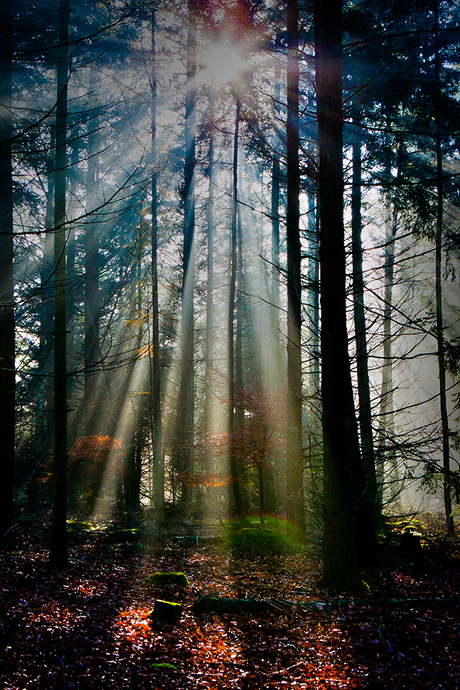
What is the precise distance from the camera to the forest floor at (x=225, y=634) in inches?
141

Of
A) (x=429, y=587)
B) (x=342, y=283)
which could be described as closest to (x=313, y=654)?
(x=429, y=587)

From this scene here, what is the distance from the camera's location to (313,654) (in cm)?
402

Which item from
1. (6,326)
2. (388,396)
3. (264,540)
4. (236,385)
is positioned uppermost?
(6,326)

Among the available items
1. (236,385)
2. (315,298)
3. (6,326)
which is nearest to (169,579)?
(6,326)

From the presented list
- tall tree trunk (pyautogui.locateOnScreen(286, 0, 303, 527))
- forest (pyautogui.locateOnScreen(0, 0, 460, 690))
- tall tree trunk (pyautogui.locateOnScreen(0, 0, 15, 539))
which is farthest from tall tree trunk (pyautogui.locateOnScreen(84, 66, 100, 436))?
tall tree trunk (pyautogui.locateOnScreen(286, 0, 303, 527))

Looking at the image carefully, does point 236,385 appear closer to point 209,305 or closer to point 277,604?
point 209,305

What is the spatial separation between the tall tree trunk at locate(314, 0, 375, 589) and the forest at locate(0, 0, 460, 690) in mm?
28

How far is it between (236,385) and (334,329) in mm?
7358

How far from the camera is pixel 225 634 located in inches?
178

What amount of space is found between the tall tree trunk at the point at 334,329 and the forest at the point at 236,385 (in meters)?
0.03

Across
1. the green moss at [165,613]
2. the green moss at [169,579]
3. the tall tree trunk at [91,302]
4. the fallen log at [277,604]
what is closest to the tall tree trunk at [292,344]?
the green moss at [169,579]

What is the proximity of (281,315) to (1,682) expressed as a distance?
18237mm

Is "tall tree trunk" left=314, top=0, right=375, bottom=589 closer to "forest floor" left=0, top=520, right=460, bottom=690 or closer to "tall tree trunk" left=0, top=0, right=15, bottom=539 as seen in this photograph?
"forest floor" left=0, top=520, right=460, bottom=690

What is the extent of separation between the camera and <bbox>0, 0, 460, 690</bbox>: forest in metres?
4.20
